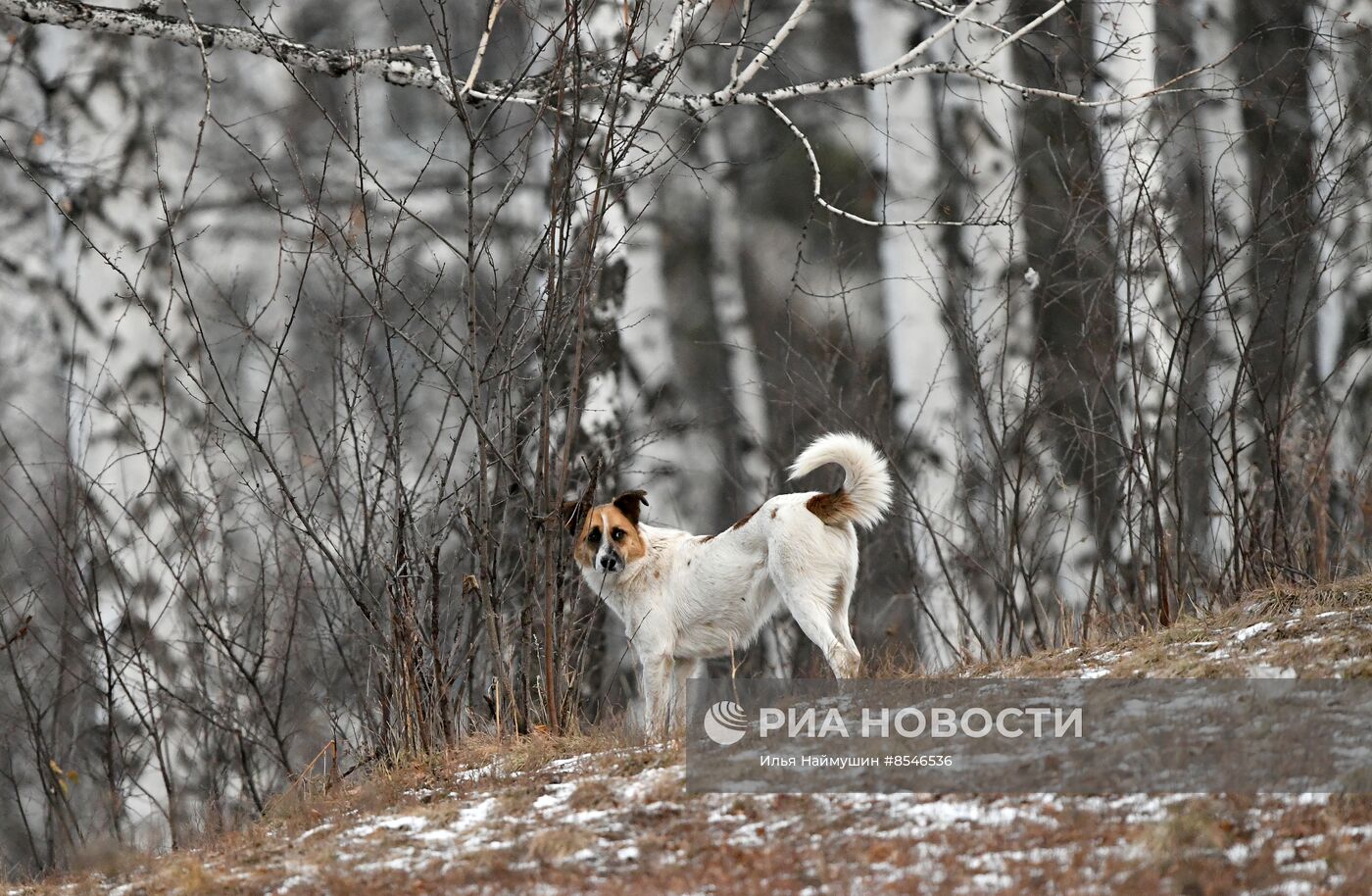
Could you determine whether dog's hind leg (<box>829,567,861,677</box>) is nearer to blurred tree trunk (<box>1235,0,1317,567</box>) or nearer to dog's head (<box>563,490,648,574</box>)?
dog's head (<box>563,490,648,574</box>)

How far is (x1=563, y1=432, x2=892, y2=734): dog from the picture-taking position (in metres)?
7.61

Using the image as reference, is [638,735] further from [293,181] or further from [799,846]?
[293,181]

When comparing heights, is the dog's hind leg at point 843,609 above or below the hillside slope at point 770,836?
above

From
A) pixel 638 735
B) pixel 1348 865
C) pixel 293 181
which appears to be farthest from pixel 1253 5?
pixel 1348 865

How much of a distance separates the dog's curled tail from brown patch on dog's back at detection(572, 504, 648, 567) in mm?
1243

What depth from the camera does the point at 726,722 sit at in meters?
6.11

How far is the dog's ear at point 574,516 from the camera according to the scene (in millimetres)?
Answer: 8190

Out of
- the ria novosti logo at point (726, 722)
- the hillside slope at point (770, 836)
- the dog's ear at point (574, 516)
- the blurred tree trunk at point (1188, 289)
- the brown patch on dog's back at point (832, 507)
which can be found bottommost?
the hillside slope at point (770, 836)

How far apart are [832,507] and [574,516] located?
1.49 m

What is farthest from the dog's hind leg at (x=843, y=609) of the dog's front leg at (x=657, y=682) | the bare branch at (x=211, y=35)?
the bare branch at (x=211, y=35)

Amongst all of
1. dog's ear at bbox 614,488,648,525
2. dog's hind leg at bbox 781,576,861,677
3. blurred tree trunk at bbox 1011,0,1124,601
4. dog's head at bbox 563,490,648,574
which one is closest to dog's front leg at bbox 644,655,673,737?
dog's head at bbox 563,490,648,574

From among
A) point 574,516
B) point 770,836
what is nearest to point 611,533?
point 574,516

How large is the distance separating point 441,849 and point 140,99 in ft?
23.6

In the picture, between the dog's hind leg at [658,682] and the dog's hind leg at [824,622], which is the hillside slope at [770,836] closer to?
the dog's hind leg at [824,622]
